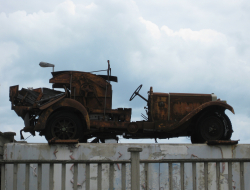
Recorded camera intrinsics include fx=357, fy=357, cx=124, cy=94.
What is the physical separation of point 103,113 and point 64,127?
1335 mm

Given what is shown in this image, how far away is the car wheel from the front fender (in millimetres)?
3381

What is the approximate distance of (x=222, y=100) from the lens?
11164 millimetres

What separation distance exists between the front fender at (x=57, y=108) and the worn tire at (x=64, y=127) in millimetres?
130

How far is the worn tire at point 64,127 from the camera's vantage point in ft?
33.1

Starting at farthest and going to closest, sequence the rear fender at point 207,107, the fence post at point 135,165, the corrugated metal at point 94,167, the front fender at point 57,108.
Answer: the rear fender at point 207,107 < the front fender at point 57,108 < the corrugated metal at point 94,167 < the fence post at point 135,165

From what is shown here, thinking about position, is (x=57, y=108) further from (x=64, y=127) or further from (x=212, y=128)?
(x=212, y=128)

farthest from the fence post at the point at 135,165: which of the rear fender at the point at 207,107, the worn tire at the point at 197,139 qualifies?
the worn tire at the point at 197,139

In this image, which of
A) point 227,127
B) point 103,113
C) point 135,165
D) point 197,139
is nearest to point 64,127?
point 103,113

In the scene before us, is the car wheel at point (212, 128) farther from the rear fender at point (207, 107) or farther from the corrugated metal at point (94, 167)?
the corrugated metal at point (94, 167)

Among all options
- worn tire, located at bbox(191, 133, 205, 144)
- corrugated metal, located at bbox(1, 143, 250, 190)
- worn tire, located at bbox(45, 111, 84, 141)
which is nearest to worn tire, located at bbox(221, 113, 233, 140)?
worn tire, located at bbox(191, 133, 205, 144)

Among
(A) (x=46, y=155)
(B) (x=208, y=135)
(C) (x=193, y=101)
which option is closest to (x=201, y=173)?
(B) (x=208, y=135)

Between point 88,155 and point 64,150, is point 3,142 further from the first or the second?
point 88,155

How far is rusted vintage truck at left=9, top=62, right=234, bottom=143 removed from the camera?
10172 millimetres

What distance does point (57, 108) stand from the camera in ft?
33.4
